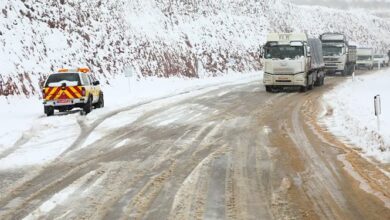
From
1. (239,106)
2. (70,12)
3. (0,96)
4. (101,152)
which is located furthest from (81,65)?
(101,152)

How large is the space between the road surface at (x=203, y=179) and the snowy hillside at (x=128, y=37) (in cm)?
1303

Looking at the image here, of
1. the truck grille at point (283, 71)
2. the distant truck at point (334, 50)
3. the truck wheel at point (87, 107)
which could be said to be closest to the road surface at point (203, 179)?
the truck wheel at point (87, 107)

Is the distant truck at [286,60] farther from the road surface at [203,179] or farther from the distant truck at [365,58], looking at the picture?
the distant truck at [365,58]

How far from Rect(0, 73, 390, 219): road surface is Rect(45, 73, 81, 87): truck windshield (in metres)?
5.60

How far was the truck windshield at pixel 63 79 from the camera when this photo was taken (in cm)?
1894

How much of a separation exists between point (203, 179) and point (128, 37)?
103 feet

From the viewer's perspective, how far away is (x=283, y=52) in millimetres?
27344

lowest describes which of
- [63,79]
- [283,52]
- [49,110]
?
[49,110]

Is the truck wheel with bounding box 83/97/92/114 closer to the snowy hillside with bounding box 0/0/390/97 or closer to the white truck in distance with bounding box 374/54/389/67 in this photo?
the snowy hillside with bounding box 0/0/390/97

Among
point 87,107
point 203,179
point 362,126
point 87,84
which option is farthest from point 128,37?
point 203,179

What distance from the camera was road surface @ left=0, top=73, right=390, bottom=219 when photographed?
6324 mm

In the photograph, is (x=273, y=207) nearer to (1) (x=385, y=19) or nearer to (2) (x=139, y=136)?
(2) (x=139, y=136)

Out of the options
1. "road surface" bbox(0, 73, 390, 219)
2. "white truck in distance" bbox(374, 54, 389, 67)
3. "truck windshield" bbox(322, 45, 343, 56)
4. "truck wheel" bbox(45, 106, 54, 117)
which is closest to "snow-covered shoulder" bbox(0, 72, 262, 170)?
"truck wheel" bbox(45, 106, 54, 117)

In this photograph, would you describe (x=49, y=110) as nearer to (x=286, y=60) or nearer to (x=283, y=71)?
(x=283, y=71)
